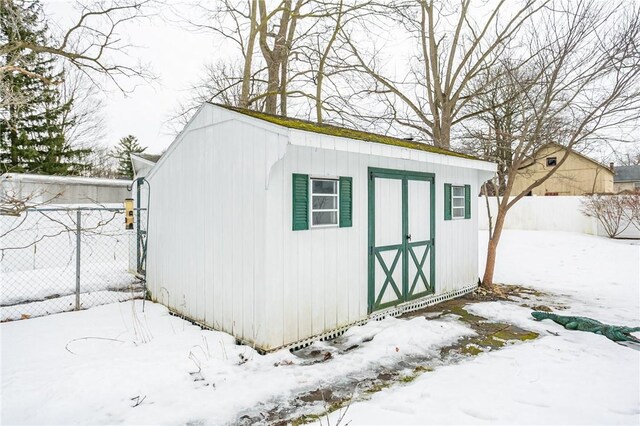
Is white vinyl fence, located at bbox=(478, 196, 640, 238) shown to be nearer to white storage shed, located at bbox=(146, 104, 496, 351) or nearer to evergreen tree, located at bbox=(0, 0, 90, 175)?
white storage shed, located at bbox=(146, 104, 496, 351)

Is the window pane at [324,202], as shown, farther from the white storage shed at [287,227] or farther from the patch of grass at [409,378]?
the patch of grass at [409,378]

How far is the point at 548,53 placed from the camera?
682 centimetres

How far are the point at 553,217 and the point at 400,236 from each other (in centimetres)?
1393

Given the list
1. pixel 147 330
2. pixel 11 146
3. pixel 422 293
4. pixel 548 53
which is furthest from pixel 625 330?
pixel 11 146

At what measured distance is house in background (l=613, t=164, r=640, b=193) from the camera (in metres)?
30.0

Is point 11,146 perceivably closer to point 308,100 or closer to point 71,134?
point 71,134

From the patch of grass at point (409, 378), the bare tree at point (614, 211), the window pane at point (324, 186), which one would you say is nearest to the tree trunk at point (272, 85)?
the window pane at point (324, 186)

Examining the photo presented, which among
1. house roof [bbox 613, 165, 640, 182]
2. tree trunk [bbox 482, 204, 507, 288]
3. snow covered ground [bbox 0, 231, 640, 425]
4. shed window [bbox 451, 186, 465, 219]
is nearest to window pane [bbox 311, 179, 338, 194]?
snow covered ground [bbox 0, 231, 640, 425]

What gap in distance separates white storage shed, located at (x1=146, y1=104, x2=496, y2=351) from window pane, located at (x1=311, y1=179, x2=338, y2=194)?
0.02 meters

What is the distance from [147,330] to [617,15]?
340 inches

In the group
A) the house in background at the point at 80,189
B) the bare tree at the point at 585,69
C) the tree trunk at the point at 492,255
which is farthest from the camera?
the house in background at the point at 80,189

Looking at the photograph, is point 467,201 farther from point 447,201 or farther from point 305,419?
point 305,419

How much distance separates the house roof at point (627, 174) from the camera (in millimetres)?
30062

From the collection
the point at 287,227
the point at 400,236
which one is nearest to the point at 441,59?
the point at 400,236
